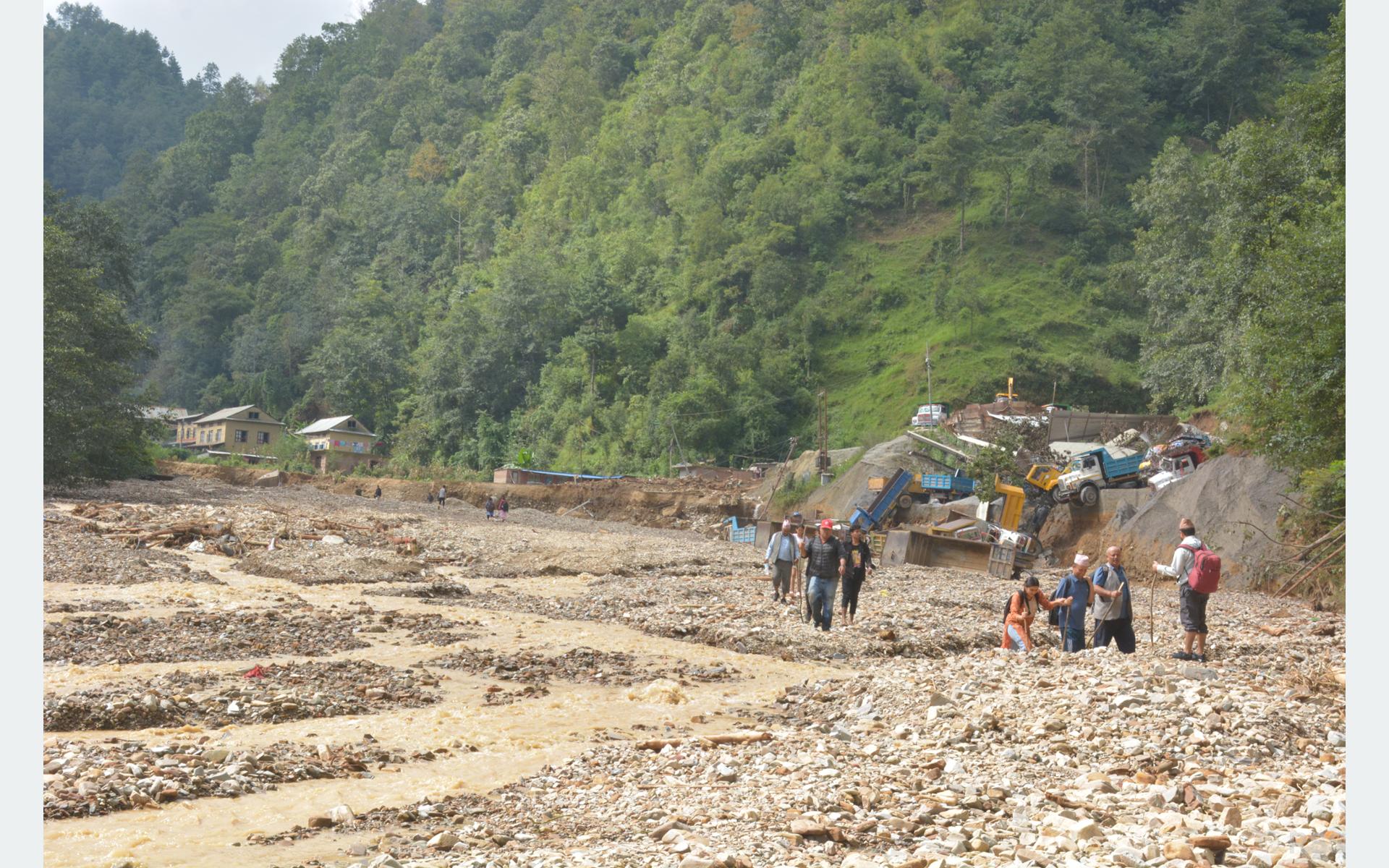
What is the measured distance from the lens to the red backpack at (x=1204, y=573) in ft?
41.6

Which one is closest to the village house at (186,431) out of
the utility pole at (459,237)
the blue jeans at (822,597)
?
the utility pole at (459,237)

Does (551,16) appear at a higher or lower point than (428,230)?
higher

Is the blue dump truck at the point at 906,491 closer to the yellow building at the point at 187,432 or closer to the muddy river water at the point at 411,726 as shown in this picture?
the muddy river water at the point at 411,726

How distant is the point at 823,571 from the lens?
16234 mm

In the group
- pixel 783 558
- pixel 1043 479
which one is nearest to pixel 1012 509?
pixel 1043 479

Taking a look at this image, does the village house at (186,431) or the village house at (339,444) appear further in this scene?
the village house at (186,431)

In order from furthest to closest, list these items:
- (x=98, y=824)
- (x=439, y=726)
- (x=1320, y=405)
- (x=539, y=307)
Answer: (x=539, y=307), (x=1320, y=405), (x=439, y=726), (x=98, y=824)

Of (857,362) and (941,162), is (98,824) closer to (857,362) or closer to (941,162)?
(857,362)

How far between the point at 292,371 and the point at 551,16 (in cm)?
5566

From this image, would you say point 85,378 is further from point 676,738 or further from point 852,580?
point 676,738

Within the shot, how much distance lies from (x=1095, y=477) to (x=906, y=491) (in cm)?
562

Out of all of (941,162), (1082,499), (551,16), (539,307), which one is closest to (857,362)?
(941,162)

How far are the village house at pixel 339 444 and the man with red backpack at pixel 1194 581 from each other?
7304cm

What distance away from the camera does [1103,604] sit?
43.1ft
